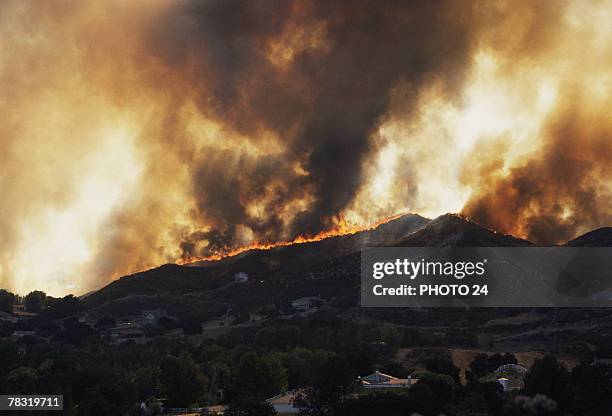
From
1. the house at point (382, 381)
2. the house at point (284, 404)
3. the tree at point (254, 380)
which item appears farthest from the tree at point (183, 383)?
the house at point (382, 381)

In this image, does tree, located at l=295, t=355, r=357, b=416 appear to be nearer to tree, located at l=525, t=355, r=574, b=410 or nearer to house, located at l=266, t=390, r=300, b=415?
house, located at l=266, t=390, r=300, b=415

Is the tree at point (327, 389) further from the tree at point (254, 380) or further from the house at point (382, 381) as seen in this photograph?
the house at point (382, 381)

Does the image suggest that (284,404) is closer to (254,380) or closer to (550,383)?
(254,380)

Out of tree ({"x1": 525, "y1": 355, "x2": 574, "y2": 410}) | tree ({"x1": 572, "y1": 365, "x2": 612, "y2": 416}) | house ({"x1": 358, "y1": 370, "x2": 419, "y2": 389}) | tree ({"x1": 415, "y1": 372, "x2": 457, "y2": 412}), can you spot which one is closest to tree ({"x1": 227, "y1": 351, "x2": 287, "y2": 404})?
house ({"x1": 358, "y1": 370, "x2": 419, "y2": 389})

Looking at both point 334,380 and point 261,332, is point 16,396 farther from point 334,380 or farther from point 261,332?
point 261,332

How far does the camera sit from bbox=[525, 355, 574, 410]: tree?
370 feet

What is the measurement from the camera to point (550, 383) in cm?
11531

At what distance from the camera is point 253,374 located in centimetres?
14088

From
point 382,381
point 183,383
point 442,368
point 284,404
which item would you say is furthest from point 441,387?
point 183,383

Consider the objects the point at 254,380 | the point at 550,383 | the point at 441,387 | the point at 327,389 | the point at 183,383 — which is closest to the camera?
the point at 550,383

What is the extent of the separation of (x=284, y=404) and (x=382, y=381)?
805 inches

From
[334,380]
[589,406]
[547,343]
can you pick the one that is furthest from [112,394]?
[547,343]

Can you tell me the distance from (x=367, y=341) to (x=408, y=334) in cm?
965

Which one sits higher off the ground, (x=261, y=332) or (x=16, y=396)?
(x=261, y=332)
